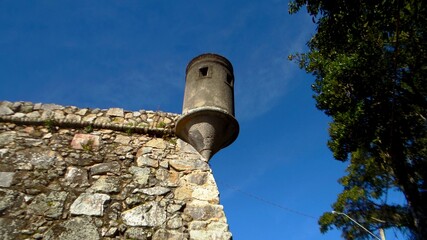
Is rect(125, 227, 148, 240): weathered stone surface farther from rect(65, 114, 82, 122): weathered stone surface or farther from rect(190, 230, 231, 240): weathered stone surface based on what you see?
rect(65, 114, 82, 122): weathered stone surface

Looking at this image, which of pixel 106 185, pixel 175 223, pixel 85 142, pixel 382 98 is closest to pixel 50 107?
pixel 85 142

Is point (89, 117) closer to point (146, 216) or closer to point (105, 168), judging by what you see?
point (105, 168)

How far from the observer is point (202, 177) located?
439 centimetres

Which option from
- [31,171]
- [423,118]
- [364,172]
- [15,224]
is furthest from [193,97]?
[364,172]

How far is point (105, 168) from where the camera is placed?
14.1 feet

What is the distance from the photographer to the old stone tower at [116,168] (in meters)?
3.71

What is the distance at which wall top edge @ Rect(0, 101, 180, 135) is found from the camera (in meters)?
4.64

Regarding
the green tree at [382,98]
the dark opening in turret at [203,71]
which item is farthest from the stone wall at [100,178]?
the green tree at [382,98]

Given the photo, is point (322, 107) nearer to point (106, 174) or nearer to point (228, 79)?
point (228, 79)

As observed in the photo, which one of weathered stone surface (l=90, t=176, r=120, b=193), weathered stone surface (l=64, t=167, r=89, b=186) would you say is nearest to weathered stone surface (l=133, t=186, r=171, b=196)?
weathered stone surface (l=90, t=176, r=120, b=193)

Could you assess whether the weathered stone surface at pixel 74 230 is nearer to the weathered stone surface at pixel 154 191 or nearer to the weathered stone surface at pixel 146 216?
the weathered stone surface at pixel 146 216

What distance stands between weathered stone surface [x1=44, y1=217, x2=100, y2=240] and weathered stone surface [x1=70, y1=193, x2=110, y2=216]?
0.30 feet

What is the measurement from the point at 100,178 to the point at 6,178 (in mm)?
1050

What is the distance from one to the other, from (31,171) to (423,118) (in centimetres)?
955
